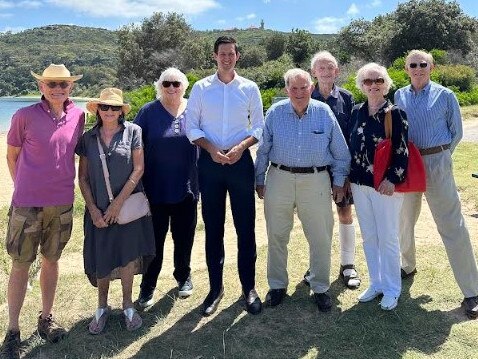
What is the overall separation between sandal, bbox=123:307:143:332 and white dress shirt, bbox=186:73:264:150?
4.51 ft

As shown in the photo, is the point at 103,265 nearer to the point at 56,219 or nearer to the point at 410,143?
the point at 56,219

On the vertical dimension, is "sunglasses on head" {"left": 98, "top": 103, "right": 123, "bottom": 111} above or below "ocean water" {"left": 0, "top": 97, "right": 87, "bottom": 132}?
above

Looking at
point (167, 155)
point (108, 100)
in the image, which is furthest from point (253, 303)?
point (108, 100)

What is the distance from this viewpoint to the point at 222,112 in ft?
11.6

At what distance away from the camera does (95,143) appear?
11.0ft

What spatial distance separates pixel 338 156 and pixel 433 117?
2.45 feet

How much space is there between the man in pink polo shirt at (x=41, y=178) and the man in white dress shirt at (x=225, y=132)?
0.87 metres

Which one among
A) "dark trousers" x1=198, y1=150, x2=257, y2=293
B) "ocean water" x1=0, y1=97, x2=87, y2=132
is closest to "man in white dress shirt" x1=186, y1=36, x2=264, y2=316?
"dark trousers" x1=198, y1=150, x2=257, y2=293

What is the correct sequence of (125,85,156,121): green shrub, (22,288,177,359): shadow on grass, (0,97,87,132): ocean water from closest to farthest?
(22,288,177,359): shadow on grass
(125,85,156,121): green shrub
(0,97,87,132): ocean water

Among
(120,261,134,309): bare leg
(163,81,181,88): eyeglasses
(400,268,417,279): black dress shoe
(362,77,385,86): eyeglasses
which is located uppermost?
(163,81,181,88): eyeglasses

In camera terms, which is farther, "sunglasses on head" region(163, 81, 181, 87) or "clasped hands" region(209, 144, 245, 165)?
"sunglasses on head" region(163, 81, 181, 87)

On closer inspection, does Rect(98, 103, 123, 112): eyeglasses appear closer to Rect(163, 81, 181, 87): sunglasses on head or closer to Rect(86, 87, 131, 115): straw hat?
Rect(86, 87, 131, 115): straw hat

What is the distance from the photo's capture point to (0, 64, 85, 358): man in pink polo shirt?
318cm

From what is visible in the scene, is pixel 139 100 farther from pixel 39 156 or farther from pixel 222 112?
pixel 39 156
